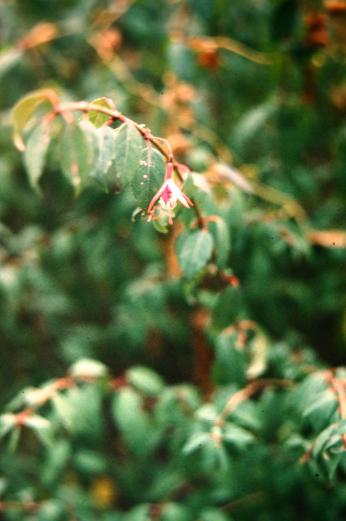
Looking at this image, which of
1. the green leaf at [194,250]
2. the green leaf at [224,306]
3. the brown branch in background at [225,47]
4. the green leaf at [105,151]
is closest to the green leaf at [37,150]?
the green leaf at [105,151]

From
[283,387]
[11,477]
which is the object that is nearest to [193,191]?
[283,387]

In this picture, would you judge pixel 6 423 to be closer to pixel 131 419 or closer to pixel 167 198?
pixel 131 419

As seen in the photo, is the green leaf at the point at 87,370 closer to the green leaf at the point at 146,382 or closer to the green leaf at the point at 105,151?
the green leaf at the point at 146,382

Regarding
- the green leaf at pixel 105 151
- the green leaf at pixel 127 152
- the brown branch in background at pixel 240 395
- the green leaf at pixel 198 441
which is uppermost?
the green leaf at pixel 105 151

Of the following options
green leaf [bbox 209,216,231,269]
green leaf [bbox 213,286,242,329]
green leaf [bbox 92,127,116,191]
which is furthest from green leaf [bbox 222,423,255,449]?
green leaf [bbox 92,127,116,191]

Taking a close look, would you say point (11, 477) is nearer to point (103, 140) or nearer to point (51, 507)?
point (51, 507)

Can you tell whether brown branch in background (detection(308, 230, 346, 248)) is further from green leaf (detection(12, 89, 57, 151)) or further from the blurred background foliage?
green leaf (detection(12, 89, 57, 151))
